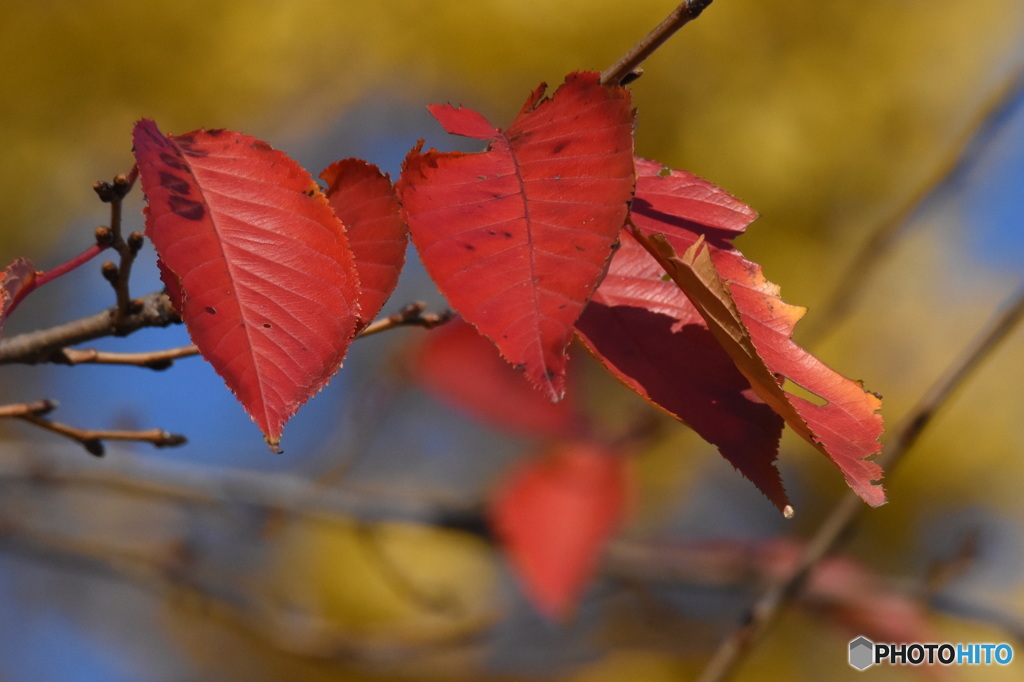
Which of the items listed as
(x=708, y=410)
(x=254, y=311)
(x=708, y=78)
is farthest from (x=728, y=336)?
(x=708, y=78)

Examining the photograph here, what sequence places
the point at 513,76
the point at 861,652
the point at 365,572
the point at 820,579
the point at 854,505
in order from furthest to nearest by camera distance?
the point at 365,572, the point at 513,76, the point at 820,579, the point at 861,652, the point at 854,505

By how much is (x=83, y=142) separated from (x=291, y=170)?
276 centimetres

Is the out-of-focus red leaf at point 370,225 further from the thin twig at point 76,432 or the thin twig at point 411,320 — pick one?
the thin twig at point 76,432

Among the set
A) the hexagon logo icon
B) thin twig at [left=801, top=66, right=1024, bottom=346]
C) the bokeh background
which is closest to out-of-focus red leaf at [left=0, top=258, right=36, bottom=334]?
thin twig at [left=801, top=66, right=1024, bottom=346]

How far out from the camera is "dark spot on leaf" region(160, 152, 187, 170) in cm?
36

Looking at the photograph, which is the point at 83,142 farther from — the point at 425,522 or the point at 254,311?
the point at 254,311

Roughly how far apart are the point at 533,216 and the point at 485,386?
1061 millimetres

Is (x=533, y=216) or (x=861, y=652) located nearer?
(x=533, y=216)

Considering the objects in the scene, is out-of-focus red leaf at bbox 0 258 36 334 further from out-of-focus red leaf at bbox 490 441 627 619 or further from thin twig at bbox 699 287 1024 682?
out-of-focus red leaf at bbox 490 441 627 619

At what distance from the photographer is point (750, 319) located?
1.14ft

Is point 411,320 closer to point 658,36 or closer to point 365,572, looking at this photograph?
point 658,36

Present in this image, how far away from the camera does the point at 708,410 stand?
13.6 inches

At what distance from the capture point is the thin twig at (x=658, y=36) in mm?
357

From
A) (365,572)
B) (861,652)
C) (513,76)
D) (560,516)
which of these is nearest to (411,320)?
(560,516)
